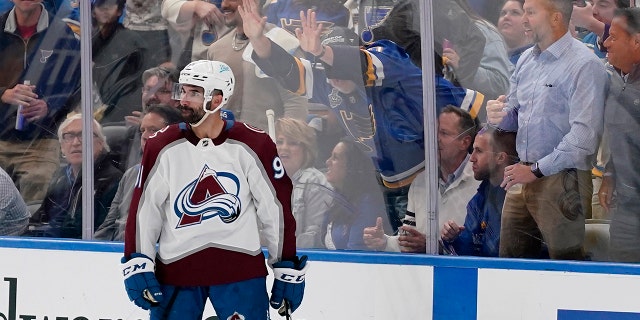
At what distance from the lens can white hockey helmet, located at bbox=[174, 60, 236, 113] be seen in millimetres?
3875

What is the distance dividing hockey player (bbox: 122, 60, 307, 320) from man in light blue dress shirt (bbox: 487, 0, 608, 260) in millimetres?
912

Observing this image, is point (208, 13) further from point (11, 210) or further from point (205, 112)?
point (11, 210)

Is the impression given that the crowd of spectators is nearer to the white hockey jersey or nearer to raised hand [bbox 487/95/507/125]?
raised hand [bbox 487/95/507/125]

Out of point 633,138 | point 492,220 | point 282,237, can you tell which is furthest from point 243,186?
point 633,138

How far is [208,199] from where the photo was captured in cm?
391

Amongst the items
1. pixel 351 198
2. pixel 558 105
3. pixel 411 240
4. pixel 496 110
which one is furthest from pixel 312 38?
pixel 558 105

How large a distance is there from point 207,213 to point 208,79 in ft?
1.45

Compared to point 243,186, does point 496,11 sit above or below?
above

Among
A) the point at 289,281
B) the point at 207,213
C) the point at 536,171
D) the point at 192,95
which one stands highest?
the point at 192,95

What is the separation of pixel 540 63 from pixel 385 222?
2.79ft

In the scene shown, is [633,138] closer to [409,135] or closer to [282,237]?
[409,135]

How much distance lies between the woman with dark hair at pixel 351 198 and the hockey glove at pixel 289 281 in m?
0.65

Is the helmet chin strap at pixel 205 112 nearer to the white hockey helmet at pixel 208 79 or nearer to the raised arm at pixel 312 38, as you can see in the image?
the white hockey helmet at pixel 208 79

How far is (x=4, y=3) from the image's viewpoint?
4840mm
